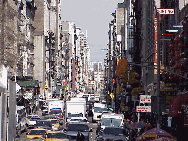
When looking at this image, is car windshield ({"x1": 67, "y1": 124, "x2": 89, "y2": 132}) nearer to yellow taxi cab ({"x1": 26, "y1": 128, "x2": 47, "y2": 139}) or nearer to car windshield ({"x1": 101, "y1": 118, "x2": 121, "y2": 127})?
yellow taxi cab ({"x1": 26, "y1": 128, "x2": 47, "y2": 139})

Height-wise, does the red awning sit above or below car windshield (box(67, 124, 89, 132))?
above

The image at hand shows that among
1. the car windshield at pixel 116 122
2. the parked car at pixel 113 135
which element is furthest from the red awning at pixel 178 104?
the car windshield at pixel 116 122

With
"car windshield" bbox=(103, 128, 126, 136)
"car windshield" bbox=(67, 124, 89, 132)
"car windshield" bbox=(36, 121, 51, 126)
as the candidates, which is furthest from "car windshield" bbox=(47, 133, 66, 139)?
"car windshield" bbox=(36, 121, 51, 126)

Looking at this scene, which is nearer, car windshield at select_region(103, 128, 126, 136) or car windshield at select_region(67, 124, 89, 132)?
car windshield at select_region(103, 128, 126, 136)

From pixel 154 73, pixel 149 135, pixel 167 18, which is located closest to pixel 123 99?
pixel 154 73

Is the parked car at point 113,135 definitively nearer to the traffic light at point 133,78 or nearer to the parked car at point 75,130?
the parked car at point 75,130

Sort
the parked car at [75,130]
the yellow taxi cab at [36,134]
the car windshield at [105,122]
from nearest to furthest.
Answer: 1. the yellow taxi cab at [36,134]
2. the parked car at [75,130]
3. the car windshield at [105,122]

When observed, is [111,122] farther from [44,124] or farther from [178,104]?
[178,104]

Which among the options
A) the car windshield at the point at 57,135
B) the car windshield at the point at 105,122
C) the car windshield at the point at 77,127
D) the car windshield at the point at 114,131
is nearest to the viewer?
the car windshield at the point at 57,135

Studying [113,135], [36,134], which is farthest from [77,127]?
[36,134]

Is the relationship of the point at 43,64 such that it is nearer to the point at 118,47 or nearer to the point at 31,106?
the point at 31,106

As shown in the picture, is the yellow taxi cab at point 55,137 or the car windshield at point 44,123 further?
the car windshield at point 44,123

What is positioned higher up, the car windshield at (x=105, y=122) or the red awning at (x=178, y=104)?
the red awning at (x=178, y=104)

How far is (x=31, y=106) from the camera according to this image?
88688 mm
